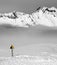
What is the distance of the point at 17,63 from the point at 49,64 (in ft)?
13.1

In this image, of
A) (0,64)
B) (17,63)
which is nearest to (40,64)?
(17,63)

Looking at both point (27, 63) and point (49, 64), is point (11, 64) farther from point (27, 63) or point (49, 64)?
point (49, 64)

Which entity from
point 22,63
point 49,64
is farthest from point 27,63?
point 49,64

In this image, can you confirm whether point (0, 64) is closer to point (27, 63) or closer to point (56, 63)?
point (27, 63)

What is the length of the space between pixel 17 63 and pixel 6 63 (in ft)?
4.51

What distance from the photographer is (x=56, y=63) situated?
33.2 m

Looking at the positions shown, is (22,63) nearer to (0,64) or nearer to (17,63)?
(17,63)

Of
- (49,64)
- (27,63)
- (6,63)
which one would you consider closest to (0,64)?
(6,63)

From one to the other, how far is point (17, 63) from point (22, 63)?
66cm

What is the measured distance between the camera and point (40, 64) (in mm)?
32938

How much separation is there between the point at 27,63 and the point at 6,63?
263cm

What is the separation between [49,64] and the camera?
32.4 metres

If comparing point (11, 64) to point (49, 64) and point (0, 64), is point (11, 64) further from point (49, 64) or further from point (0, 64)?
point (49, 64)

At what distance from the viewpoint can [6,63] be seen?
33281 millimetres
